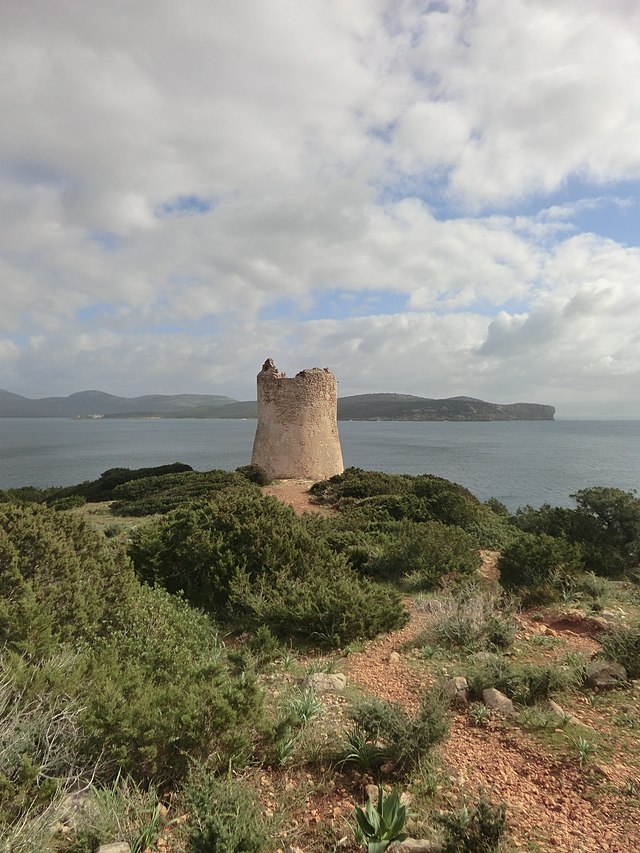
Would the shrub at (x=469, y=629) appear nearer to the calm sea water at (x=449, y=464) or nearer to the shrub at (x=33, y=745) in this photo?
the shrub at (x=33, y=745)

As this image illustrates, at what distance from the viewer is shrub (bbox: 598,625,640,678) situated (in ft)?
17.0

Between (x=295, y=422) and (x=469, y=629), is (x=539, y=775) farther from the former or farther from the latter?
(x=295, y=422)

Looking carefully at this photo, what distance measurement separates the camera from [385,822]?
2840 mm

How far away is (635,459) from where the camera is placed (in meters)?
57.7

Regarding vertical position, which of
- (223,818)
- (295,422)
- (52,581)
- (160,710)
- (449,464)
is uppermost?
(295,422)

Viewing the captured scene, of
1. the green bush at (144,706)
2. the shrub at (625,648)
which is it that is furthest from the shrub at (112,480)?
the shrub at (625,648)

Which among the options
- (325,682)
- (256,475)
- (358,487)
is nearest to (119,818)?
(325,682)

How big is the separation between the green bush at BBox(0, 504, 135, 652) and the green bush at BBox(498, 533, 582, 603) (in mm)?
6402

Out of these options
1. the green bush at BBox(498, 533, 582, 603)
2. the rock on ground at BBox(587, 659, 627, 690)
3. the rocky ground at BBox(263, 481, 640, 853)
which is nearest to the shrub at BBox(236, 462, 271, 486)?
the green bush at BBox(498, 533, 582, 603)

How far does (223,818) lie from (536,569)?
294 inches

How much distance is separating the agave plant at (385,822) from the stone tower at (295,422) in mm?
18419

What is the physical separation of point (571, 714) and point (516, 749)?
0.93 metres

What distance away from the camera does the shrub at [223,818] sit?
→ 2.61m

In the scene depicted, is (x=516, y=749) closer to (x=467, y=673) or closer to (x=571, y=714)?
(x=571, y=714)
